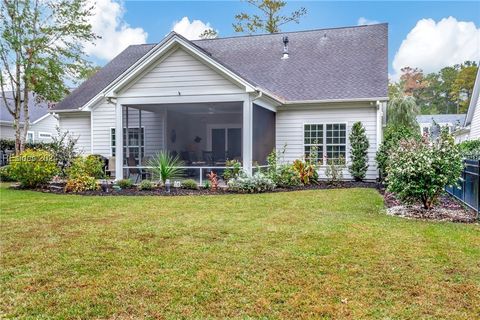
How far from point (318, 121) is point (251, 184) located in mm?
4467

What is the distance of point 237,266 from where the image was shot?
421cm

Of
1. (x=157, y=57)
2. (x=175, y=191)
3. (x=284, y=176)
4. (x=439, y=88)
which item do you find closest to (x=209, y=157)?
(x=284, y=176)

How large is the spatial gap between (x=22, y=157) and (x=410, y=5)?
1641cm

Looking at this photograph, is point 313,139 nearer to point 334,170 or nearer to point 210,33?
point 334,170

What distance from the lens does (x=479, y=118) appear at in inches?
779

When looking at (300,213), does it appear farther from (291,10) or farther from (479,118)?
(291,10)

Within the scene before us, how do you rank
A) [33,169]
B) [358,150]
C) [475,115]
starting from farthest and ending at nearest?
1. [475,115]
2. [358,150]
3. [33,169]

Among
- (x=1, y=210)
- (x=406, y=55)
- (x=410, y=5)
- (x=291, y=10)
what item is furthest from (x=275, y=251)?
(x=406, y=55)

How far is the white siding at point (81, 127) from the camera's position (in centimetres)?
1678

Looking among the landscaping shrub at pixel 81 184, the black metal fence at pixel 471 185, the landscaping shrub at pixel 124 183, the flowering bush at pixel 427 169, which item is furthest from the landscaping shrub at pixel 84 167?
the black metal fence at pixel 471 185

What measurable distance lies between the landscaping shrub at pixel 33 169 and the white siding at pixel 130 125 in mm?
4006

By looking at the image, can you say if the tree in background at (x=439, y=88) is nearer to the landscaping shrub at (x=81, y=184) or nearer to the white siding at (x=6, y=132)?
the white siding at (x=6, y=132)

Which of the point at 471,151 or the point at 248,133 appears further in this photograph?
the point at 471,151

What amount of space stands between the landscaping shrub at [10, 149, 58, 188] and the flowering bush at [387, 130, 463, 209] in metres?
10.0
